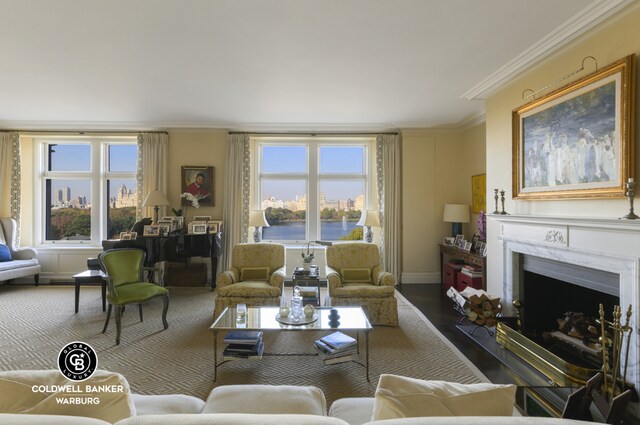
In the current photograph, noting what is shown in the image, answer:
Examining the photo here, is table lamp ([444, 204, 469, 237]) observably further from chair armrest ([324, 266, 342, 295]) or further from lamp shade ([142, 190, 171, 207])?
lamp shade ([142, 190, 171, 207])

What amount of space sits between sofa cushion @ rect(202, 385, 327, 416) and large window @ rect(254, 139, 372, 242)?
4586mm

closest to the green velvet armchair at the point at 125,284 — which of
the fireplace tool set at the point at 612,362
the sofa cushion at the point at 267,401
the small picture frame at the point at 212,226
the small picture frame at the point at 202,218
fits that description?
the small picture frame at the point at 212,226

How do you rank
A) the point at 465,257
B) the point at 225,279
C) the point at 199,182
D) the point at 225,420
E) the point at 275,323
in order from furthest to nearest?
the point at 199,182
the point at 465,257
the point at 225,279
the point at 275,323
the point at 225,420

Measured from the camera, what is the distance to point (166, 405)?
1.52m

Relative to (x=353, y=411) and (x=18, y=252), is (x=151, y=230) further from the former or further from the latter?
(x=353, y=411)

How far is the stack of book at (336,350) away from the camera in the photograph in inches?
101

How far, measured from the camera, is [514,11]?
2.38 metres

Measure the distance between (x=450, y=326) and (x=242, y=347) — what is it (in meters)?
2.51

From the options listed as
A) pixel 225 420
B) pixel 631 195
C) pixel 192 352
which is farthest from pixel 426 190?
pixel 225 420

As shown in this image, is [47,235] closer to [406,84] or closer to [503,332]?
[406,84]

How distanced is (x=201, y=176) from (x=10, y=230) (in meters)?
3.42

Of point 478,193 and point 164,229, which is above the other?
point 478,193

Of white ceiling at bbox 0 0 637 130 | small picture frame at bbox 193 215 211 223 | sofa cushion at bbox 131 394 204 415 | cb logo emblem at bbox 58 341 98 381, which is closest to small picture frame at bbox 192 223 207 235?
small picture frame at bbox 193 215 211 223

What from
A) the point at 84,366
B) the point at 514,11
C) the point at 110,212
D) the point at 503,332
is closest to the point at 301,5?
the point at 514,11
